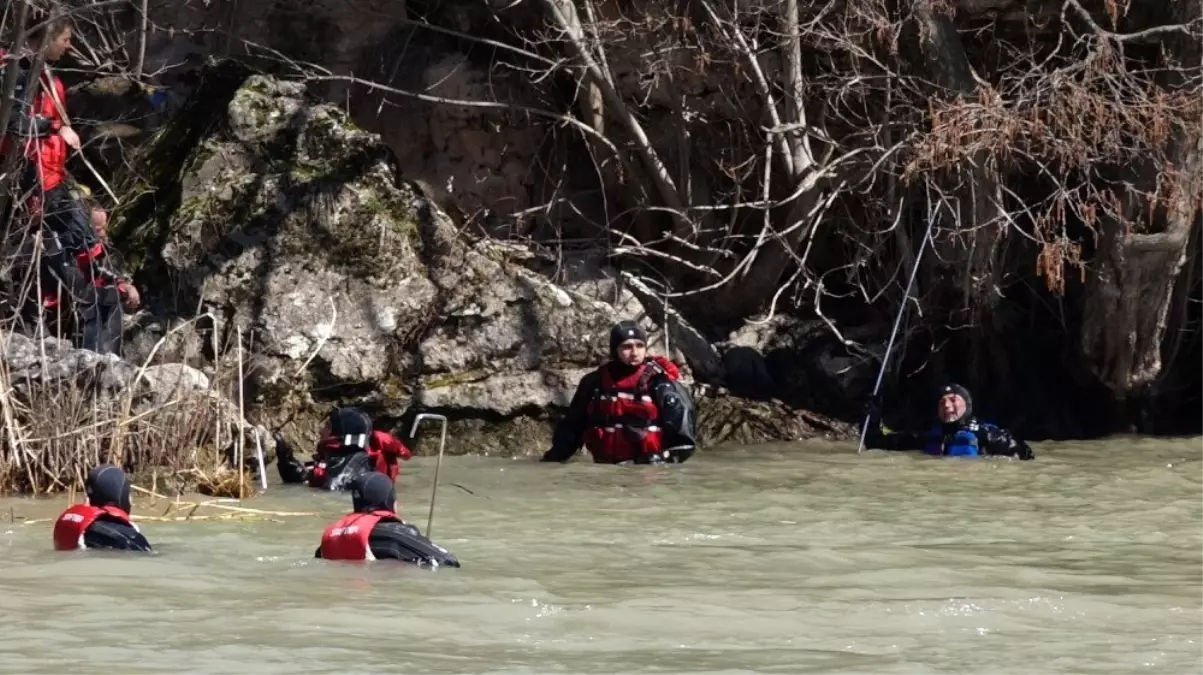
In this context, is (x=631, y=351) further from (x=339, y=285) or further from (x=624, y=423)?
(x=339, y=285)

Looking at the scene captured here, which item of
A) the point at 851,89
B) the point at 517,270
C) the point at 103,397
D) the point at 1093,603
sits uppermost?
the point at 851,89

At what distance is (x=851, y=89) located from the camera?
12859 millimetres

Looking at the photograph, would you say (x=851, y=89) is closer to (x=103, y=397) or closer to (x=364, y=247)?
(x=364, y=247)

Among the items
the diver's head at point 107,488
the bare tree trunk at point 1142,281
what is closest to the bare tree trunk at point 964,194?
the bare tree trunk at point 1142,281

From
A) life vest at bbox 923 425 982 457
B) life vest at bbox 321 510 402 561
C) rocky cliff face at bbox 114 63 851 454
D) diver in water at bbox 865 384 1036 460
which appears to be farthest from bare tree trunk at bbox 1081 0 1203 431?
life vest at bbox 321 510 402 561

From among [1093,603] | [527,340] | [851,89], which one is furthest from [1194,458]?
[1093,603]

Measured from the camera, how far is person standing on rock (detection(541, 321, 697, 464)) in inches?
452

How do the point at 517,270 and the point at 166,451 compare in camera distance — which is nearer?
the point at 166,451

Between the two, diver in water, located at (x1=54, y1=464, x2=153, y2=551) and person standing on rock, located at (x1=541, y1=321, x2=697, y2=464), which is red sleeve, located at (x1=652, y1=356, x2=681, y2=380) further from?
diver in water, located at (x1=54, y1=464, x2=153, y2=551)

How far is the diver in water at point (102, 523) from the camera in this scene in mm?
7406

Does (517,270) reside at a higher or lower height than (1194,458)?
higher

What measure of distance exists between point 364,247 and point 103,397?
343 centimetres

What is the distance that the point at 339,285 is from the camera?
12.6 m

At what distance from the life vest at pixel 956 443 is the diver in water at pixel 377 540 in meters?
5.50
